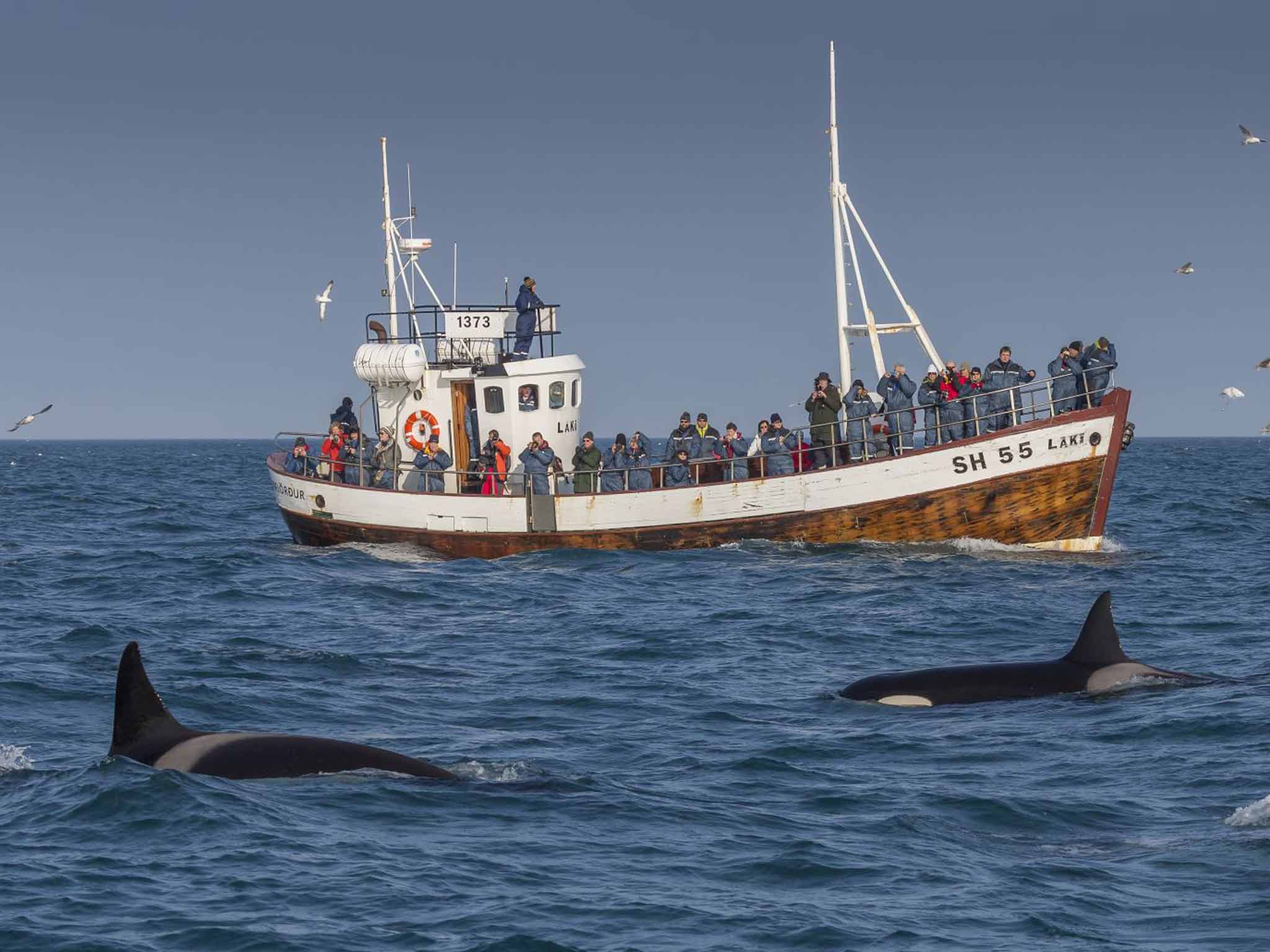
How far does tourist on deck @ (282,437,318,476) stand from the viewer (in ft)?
133

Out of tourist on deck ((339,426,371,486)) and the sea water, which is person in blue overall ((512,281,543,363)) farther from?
the sea water

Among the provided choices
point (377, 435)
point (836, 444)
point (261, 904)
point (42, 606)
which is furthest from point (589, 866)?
point (377, 435)

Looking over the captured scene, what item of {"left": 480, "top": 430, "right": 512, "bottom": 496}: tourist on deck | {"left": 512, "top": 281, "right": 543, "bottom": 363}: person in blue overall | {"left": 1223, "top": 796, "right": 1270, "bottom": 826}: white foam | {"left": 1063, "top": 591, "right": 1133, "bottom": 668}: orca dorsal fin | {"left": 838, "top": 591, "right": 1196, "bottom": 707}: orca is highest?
{"left": 512, "top": 281, "right": 543, "bottom": 363}: person in blue overall

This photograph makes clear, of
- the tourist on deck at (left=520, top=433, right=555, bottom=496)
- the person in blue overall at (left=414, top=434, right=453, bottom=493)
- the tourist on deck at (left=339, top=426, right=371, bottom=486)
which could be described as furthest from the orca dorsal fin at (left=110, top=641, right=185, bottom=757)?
the tourist on deck at (left=339, top=426, right=371, bottom=486)

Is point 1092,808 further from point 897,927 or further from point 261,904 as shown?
point 261,904

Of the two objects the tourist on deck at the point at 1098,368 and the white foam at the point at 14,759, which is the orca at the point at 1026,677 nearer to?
the white foam at the point at 14,759

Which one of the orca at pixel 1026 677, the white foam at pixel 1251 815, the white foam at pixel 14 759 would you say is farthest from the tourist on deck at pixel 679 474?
the white foam at pixel 1251 815

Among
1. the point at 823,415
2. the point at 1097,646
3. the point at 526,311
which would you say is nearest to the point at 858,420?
the point at 823,415

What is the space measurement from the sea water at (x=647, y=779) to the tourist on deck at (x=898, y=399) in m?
4.77

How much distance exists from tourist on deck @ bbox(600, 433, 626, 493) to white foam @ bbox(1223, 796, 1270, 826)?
2363 centimetres

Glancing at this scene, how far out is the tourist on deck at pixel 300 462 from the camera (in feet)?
133

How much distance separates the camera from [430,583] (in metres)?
32.2

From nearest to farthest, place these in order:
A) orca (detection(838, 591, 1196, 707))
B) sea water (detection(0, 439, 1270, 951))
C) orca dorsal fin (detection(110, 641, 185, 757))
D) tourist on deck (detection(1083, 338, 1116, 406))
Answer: sea water (detection(0, 439, 1270, 951)), orca dorsal fin (detection(110, 641, 185, 757)), orca (detection(838, 591, 1196, 707)), tourist on deck (detection(1083, 338, 1116, 406))

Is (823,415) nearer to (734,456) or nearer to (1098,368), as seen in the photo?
(734,456)
